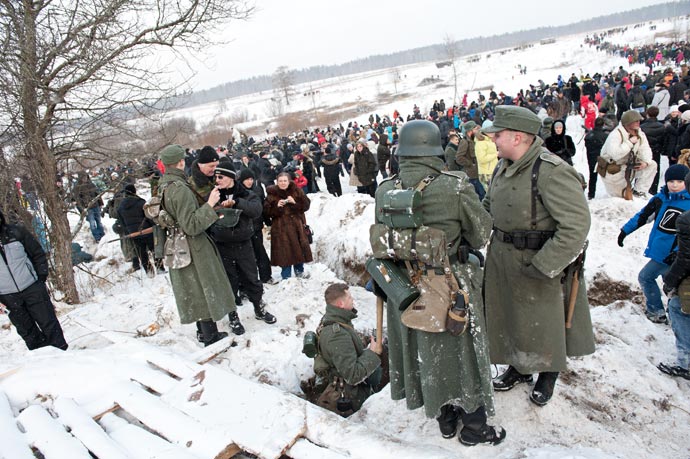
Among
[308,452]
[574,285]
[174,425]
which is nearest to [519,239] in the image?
[574,285]

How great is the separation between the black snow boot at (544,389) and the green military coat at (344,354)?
1.26 m

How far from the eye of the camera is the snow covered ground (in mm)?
2756

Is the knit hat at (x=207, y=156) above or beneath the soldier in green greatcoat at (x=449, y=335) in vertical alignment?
above

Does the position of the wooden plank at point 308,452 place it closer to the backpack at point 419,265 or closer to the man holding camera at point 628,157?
the backpack at point 419,265

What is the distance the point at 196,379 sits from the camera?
324 centimetres

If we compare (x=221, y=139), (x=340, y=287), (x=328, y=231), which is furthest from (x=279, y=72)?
(x=340, y=287)

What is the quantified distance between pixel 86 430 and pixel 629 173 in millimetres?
7754

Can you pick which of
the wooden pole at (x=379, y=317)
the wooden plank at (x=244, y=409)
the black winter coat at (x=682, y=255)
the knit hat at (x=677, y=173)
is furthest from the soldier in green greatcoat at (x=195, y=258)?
the knit hat at (x=677, y=173)

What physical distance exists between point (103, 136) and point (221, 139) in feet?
133

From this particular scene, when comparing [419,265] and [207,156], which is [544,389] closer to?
[419,265]

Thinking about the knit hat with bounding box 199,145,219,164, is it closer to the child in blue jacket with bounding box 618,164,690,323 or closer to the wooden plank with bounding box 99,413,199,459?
the wooden plank with bounding box 99,413,199,459

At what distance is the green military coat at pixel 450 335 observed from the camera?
2420 mm

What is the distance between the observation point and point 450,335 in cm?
254

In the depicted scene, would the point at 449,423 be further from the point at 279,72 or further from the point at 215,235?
the point at 279,72
